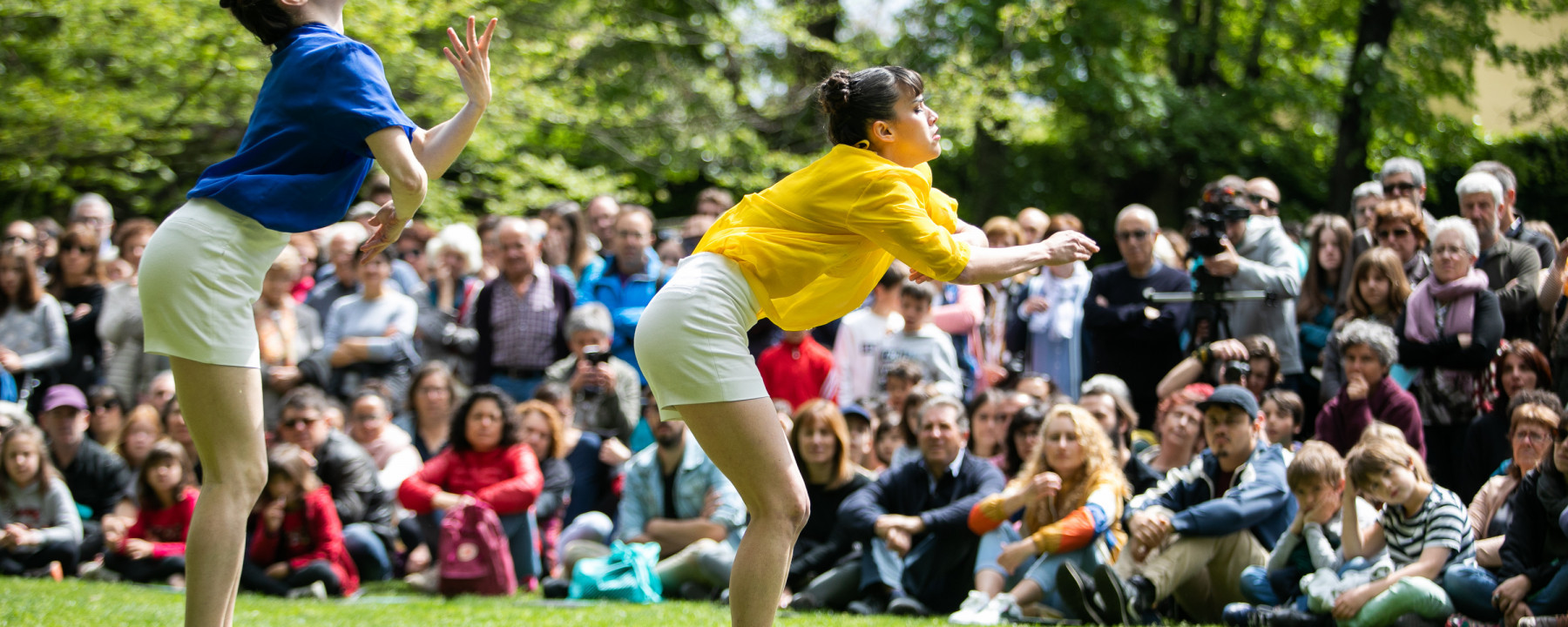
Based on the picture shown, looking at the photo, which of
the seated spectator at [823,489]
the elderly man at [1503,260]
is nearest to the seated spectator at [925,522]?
the seated spectator at [823,489]

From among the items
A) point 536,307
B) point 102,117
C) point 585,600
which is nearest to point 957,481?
point 585,600

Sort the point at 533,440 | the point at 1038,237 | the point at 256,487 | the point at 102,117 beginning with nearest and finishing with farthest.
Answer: the point at 256,487, the point at 533,440, the point at 1038,237, the point at 102,117

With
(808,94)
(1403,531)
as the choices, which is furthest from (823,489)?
(808,94)

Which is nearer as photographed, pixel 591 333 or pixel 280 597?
pixel 280 597

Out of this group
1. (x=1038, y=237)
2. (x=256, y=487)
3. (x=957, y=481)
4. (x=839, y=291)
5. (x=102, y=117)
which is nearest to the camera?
(x=256, y=487)

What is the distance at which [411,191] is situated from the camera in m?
3.53

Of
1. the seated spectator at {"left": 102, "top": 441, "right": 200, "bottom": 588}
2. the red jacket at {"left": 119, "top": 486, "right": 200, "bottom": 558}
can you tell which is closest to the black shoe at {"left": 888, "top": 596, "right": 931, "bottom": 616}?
the seated spectator at {"left": 102, "top": 441, "right": 200, "bottom": 588}

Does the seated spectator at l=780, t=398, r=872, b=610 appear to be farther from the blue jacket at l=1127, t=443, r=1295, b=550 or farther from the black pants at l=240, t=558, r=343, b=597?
the black pants at l=240, t=558, r=343, b=597

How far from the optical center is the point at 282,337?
345 inches

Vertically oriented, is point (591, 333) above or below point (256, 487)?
below

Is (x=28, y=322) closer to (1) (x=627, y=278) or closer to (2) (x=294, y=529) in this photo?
(2) (x=294, y=529)

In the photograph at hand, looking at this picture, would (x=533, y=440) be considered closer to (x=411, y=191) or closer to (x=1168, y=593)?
(x=1168, y=593)

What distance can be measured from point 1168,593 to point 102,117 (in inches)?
358

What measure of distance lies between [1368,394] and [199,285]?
5259mm
